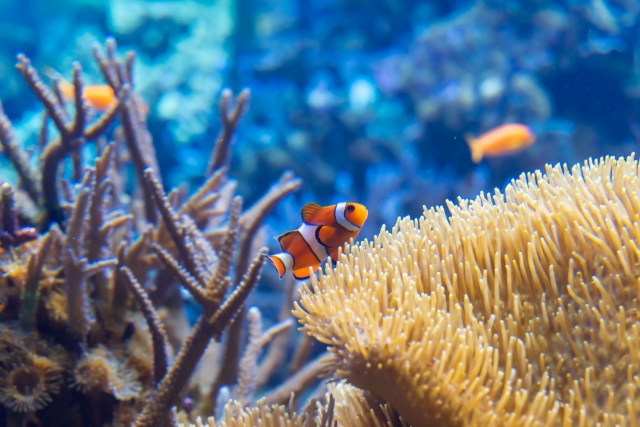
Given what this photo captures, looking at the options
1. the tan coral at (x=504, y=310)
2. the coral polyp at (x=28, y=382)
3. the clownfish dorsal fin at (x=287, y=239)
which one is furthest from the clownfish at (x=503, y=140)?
the coral polyp at (x=28, y=382)

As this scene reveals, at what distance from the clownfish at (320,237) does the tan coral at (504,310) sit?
0.50ft

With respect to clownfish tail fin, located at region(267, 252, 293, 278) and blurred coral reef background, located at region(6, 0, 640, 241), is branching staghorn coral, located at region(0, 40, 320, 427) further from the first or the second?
blurred coral reef background, located at region(6, 0, 640, 241)

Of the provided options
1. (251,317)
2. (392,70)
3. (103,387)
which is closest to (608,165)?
(251,317)

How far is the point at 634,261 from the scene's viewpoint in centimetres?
126

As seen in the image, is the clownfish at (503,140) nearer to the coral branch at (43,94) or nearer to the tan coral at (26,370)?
the coral branch at (43,94)

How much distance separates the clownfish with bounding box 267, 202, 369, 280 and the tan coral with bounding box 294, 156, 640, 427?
15cm

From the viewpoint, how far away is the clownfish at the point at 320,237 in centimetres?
155

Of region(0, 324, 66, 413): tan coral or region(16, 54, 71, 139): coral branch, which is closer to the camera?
region(0, 324, 66, 413): tan coral

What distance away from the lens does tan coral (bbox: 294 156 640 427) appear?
1.07 meters

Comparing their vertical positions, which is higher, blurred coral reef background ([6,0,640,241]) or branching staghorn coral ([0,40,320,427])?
blurred coral reef background ([6,0,640,241])

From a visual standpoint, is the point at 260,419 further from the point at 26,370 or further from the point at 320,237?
the point at 26,370

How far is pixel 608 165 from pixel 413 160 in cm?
515

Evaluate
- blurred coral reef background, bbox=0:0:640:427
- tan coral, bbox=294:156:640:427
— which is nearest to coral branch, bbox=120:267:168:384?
tan coral, bbox=294:156:640:427

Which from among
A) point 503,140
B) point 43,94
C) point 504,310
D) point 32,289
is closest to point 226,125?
point 43,94
